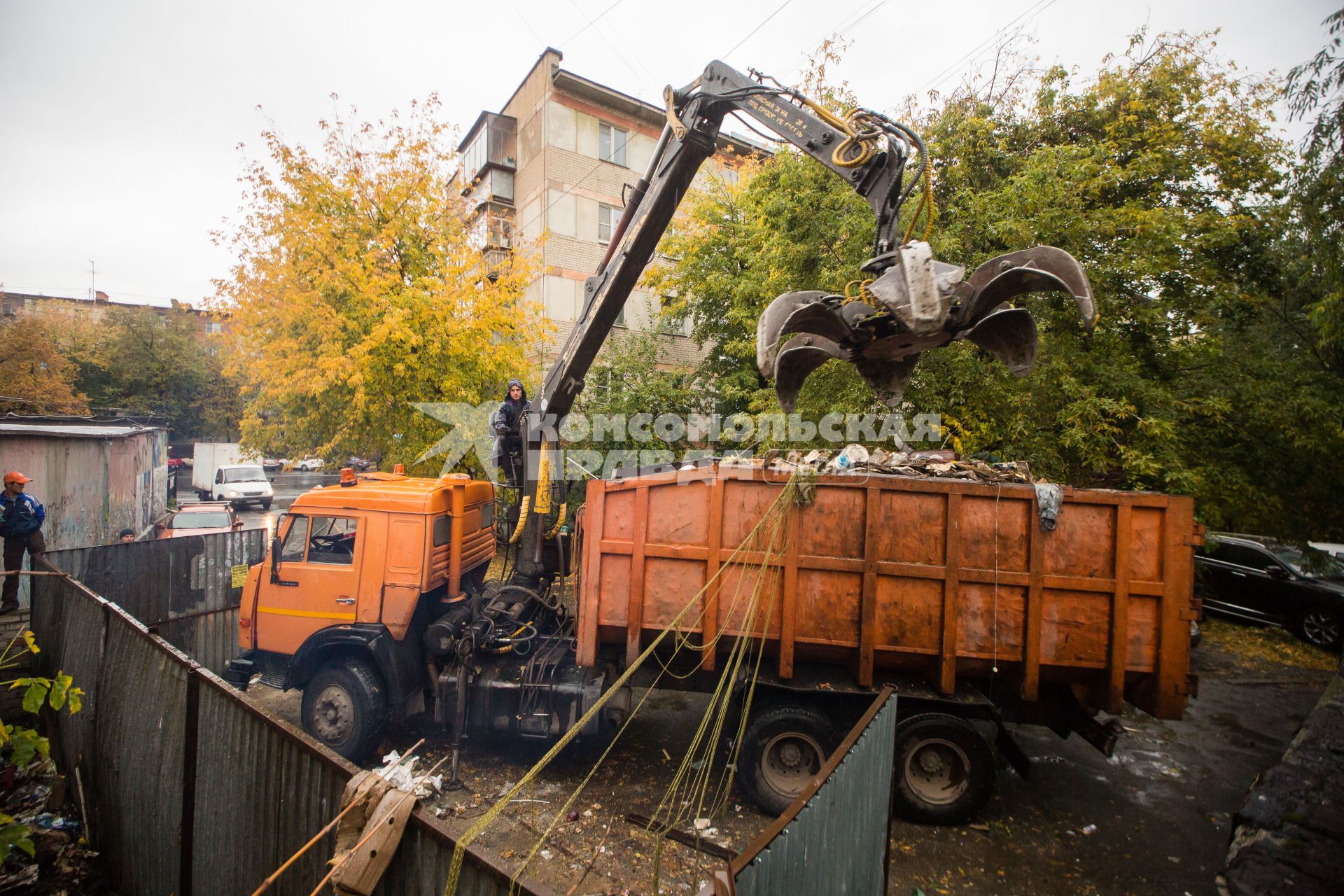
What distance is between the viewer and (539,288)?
61.3 feet

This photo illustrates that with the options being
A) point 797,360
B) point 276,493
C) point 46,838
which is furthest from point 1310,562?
point 276,493

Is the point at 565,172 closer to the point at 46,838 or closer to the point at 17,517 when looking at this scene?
the point at 17,517

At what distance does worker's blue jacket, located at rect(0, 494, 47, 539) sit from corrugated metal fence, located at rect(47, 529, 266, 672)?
145 cm

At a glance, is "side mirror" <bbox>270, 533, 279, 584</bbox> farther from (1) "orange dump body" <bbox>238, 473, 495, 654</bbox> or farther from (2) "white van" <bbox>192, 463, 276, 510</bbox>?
(2) "white van" <bbox>192, 463, 276, 510</bbox>

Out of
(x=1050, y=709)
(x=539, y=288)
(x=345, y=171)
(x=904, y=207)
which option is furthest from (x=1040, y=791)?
(x=539, y=288)

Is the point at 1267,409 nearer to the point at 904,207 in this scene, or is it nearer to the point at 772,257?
the point at 904,207

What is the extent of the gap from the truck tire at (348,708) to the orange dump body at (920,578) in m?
2.18

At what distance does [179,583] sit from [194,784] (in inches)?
240

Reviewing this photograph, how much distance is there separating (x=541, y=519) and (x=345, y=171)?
943 centimetres

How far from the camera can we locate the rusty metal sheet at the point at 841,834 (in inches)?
75.7

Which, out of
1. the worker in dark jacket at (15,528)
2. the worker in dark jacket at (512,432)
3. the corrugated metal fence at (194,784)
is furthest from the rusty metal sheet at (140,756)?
the worker in dark jacket at (15,528)

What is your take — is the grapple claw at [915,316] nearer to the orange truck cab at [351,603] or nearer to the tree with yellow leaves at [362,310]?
the orange truck cab at [351,603]

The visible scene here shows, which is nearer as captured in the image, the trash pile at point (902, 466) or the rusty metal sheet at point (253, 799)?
the rusty metal sheet at point (253, 799)

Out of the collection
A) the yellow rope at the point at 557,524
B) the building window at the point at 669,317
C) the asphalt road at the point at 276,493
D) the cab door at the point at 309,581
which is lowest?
the asphalt road at the point at 276,493
